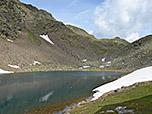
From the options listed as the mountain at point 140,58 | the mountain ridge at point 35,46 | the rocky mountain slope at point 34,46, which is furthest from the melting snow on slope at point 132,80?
the mountain at point 140,58

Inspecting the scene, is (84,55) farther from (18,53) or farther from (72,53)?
(18,53)

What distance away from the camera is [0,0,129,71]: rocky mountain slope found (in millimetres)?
110062

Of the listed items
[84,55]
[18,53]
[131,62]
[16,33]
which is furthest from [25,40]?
[131,62]

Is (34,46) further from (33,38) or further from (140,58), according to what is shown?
(140,58)

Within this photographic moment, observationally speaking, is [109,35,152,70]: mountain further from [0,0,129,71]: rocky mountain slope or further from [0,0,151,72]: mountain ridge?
[0,0,129,71]: rocky mountain slope

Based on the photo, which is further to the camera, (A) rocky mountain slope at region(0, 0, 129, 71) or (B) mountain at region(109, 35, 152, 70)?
(B) mountain at region(109, 35, 152, 70)

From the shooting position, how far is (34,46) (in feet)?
467

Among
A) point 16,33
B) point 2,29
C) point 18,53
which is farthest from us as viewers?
point 16,33

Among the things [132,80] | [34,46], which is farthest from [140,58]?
[132,80]

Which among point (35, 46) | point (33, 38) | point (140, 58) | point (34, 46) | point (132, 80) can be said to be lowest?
point (132, 80)

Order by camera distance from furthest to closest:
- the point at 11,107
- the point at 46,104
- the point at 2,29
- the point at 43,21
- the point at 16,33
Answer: the point at 43,21, the point at 16,33, the point at 2,29, the point at 46,104, the point at 11,107

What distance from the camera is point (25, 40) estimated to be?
145m

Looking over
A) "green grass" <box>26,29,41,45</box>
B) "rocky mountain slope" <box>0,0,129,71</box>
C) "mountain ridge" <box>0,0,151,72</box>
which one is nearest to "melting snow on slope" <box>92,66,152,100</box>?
"rocky mountain slope" <box>0,0,129,71</box>

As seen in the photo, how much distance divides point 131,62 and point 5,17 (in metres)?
129
